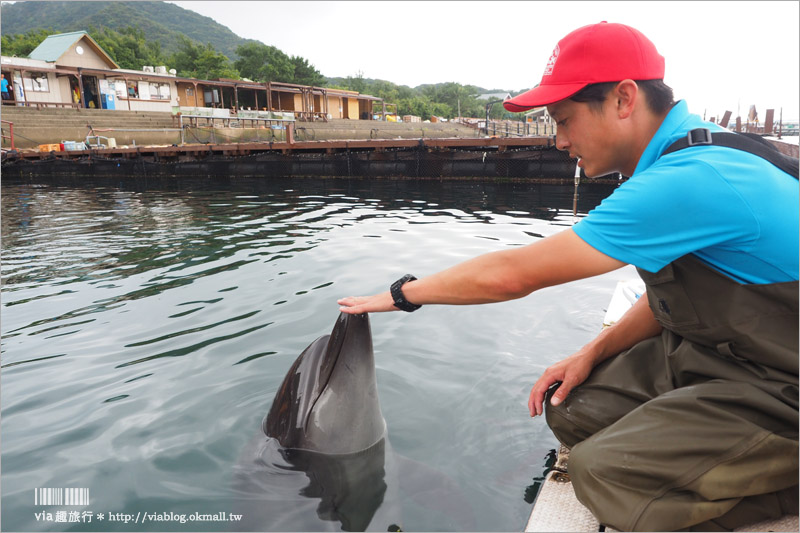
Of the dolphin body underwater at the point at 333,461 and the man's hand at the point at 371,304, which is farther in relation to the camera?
the dolphin body underwater at the point at 333,461

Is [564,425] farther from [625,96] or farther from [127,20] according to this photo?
[127,20]

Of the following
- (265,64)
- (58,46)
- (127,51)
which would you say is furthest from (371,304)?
(127,51)

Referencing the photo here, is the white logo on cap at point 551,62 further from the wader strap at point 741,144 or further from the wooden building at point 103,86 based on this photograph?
the wooden building at point 103,86

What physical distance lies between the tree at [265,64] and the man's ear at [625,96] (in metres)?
66.6

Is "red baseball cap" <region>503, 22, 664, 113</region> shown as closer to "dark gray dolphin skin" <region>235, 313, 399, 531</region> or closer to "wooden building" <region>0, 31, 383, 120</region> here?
"dark gray dolphin skin" <region>235, 313, 399, 531</region>

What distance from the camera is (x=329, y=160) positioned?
1942cm

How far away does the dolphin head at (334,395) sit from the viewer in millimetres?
2797

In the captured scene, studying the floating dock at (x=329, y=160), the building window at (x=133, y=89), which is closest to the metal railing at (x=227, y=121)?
the building window at (x=133, y=89)

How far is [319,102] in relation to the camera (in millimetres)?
51625

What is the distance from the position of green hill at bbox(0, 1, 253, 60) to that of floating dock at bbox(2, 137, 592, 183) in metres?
115

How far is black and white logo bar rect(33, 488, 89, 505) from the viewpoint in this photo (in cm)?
276

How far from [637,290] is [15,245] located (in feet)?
31.7

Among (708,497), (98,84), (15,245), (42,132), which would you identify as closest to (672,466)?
(708,497)

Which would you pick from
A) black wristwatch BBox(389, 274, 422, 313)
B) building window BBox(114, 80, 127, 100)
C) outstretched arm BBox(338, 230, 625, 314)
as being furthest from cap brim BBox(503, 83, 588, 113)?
building window BBox(114, 80, 127, 100)
